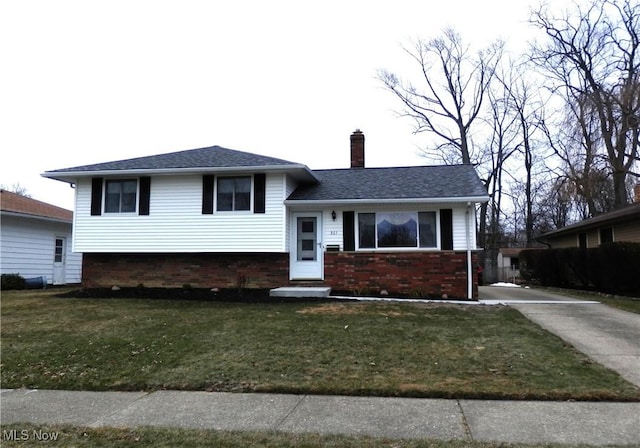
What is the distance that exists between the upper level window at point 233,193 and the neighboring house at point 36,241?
28.5 ft

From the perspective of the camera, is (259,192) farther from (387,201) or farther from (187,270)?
(387,201)

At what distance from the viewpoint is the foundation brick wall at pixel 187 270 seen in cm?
1455

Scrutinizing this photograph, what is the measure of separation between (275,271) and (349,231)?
8.44 feet

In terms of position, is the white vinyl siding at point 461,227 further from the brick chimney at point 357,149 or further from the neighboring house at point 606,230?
the neighboring house at point 606,230

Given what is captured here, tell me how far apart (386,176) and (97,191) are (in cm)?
956

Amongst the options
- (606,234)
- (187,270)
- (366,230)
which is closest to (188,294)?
(187,270)

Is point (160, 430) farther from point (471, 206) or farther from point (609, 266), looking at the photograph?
point (609, 266)

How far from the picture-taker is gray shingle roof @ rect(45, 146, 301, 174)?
1411cm

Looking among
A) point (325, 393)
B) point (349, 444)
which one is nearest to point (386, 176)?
point (325, 393)

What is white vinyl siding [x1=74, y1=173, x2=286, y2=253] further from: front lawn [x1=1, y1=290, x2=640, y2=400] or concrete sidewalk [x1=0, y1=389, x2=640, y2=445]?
concrete sidewalk [x1=0, y1=389, x2=640, y2=445]

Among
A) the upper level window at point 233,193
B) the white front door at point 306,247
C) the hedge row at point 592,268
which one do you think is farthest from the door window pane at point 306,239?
the hedge row at point 592,268

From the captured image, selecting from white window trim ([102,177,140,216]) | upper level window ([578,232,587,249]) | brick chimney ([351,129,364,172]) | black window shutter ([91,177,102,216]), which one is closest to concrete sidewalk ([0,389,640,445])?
white window trim ([102,177,140,216])

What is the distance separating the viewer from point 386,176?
54.6 ft

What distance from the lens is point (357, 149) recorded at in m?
18.8
